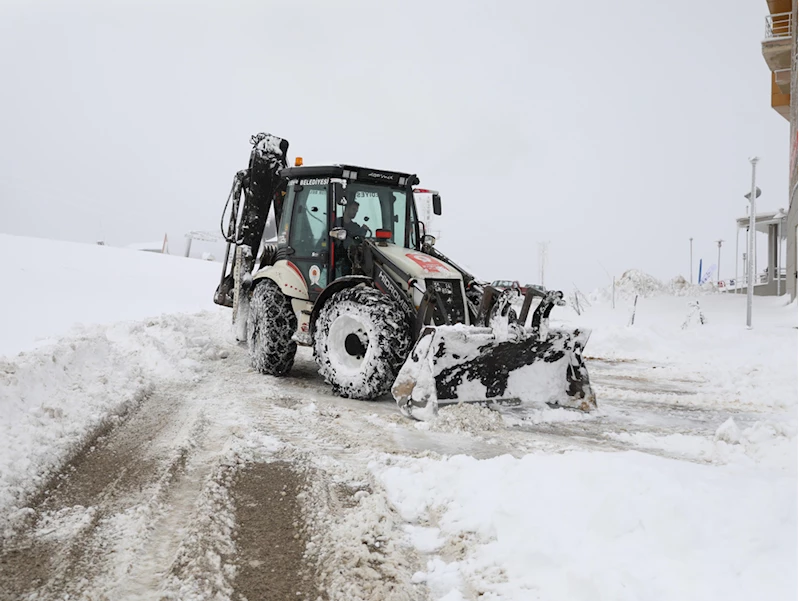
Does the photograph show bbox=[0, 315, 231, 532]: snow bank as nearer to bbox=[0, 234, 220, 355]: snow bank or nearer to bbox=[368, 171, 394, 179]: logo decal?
bbox=[0, 234, 220, 355]: snow bank

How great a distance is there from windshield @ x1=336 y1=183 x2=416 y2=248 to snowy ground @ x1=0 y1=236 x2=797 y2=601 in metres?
1.85

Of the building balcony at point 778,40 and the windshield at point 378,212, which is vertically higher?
the building balcony at point 778,40

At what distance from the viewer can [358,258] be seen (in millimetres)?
6566

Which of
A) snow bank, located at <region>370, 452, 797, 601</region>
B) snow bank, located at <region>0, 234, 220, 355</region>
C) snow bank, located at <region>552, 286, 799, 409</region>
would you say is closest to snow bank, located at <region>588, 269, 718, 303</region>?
snow bank, located at <region>552, 286, 799, 409</region>

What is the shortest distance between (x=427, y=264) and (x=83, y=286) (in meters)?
10.8

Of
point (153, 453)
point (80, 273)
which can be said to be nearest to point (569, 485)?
point (153, 453)

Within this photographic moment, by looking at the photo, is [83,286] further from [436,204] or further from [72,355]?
[436,204]

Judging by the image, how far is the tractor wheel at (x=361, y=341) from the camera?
5.75m

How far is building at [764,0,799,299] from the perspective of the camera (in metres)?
19.2

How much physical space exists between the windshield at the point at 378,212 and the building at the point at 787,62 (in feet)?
54.4

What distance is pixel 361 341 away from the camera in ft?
20.2

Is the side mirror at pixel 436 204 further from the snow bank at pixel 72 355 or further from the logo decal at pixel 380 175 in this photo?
the snow bank at pixel 72 355

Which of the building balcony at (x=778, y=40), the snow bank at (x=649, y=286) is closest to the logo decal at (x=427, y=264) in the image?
the building balcony at (x=778, y=40)

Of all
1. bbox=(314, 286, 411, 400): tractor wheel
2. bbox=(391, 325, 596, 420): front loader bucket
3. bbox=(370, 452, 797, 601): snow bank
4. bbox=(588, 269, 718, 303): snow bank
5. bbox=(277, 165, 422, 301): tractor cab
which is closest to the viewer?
bbox=(370, 452, 797, 601): snow bank
